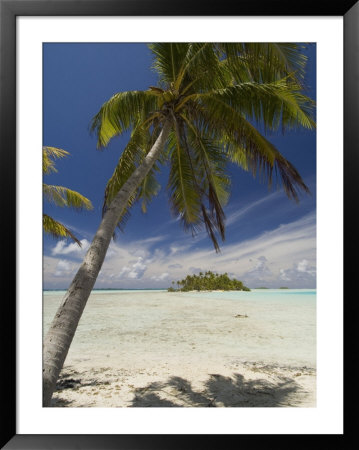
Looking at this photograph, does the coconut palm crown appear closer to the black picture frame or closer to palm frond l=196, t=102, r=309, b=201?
palm frond l=196, t=102, r=309, b=201

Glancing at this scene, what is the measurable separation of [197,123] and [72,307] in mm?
2600

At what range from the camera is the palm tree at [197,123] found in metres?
1.86

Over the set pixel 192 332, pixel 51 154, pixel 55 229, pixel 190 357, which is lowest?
pixel 192 332

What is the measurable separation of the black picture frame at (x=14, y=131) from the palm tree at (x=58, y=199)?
2.51 metres

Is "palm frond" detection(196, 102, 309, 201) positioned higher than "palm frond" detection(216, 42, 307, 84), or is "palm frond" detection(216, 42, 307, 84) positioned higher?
"palm frond" detection(216, 42, 307, 84)

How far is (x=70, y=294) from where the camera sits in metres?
1.73

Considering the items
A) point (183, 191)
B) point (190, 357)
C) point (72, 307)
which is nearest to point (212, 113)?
point (183, 191)

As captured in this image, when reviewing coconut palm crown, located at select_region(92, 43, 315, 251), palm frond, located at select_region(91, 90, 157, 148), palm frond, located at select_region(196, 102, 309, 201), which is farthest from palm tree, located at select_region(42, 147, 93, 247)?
palm frond, located at select_region(196, 102, 309, 201)

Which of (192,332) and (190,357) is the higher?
(190,357)

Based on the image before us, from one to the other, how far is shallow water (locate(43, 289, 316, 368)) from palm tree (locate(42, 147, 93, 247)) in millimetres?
1563

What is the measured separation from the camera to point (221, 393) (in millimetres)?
3297

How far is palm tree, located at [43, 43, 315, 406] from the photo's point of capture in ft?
6.10

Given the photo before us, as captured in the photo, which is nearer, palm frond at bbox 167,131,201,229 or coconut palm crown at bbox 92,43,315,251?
coconut palm crown at bbox 92,43,315,251

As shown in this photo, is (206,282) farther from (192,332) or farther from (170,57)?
(170,57)
